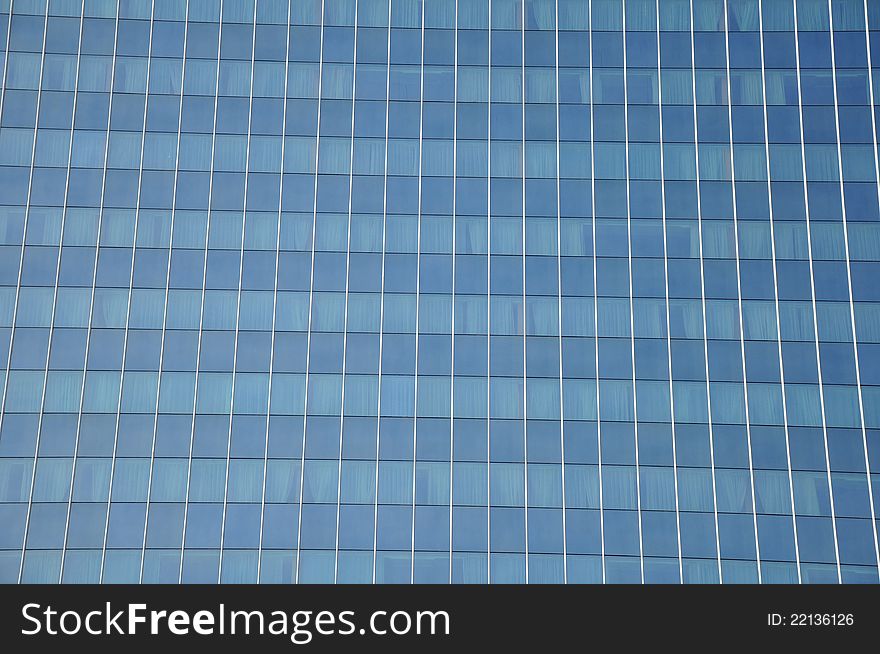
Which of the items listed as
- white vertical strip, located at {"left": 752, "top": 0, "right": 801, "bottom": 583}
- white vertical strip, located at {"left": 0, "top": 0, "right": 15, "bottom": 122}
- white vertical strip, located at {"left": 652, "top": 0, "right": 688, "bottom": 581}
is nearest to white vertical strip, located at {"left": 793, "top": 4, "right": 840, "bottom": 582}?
white vertical strip, located at {"left": 752, "top": 0, "right": 801, "bottom": 583}

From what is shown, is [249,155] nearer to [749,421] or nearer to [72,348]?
[72,348]

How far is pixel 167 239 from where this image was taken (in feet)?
193

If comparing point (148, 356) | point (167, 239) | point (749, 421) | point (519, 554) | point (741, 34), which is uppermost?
point (741, 34)

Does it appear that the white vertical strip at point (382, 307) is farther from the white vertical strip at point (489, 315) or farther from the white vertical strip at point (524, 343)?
the white vertical strip at point (524, 343)

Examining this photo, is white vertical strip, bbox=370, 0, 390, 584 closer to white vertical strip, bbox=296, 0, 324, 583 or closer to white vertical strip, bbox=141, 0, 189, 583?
white vertical strip, bbox=296, 0, 324, 583

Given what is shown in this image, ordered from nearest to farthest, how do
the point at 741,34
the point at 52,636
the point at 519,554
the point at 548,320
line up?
the point at 52,636, the point at 519,554, the point at 548,320, the point at 741,34

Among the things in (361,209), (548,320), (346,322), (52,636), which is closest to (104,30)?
(361,209)

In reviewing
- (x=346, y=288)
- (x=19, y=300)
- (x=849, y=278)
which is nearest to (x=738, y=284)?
(x=849, y=278)

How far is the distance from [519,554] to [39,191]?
101ft

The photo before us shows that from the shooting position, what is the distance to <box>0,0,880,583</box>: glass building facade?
2148 inches

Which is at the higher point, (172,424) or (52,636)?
(172,424)

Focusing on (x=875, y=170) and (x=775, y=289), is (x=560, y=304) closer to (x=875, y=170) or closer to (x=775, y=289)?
(x=775, y=289)

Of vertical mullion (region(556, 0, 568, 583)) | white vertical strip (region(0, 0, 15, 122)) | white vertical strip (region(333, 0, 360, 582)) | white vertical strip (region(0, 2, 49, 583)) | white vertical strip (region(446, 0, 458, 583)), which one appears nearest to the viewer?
white vertical strip (region(0, 2, 49, 583))

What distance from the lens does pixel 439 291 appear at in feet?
190
